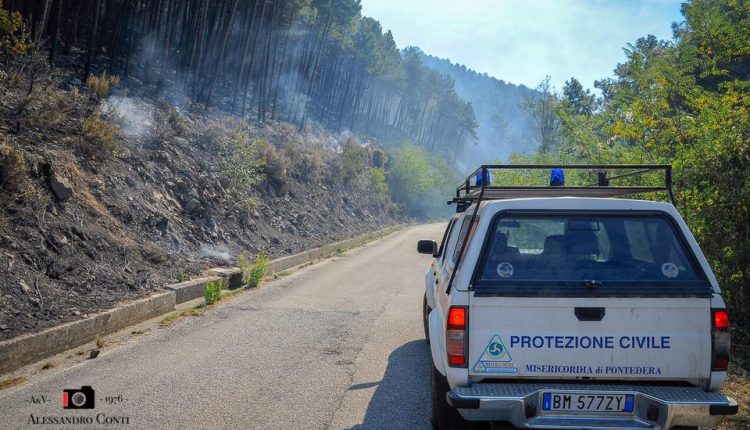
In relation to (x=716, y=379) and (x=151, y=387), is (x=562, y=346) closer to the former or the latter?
(x=716, y=379)

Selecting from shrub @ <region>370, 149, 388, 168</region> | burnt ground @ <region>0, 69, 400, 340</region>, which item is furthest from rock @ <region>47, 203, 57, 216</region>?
shrub @ <region>370, 149, 388, 168</region>

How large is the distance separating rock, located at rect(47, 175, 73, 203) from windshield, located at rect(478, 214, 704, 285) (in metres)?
9.66

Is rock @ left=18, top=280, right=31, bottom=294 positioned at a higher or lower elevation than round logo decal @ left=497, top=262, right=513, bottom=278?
lower

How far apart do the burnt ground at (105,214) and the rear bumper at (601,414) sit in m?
5.93

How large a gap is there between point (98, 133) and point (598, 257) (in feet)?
42.1

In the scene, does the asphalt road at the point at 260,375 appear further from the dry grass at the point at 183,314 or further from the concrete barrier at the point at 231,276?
the concrete barrier at the point at 231,276

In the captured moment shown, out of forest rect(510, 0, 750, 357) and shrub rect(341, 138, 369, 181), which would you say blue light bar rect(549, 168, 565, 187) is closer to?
forest rect(510, 0, 750, 357)

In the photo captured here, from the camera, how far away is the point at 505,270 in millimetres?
3885

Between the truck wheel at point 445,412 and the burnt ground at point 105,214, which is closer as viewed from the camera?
the truck wheel at point 445,412

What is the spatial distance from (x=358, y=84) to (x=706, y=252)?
6343 cm

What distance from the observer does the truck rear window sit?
3771 millimetres

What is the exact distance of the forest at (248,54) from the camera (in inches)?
969

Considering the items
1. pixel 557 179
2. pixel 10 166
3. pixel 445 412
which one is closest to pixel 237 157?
pixel 10 166

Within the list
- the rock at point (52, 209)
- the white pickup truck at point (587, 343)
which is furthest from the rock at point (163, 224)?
the white pickup truck at point (587, 343)
